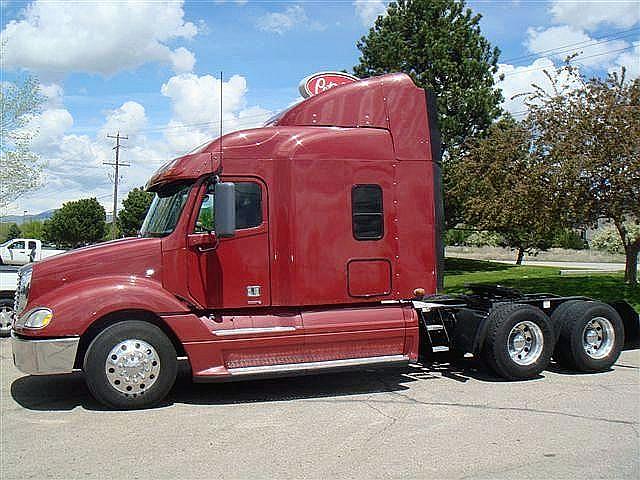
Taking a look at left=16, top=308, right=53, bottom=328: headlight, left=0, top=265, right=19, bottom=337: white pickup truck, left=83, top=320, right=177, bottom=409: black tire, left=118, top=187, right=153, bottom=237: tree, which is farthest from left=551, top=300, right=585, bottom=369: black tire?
left=118, top=187, right=153, bottom=237: tree

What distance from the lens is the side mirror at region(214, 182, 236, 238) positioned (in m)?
7.07

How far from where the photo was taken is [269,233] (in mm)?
7605

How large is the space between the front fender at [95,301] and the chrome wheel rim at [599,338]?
526 cm

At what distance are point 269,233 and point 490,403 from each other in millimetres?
3046

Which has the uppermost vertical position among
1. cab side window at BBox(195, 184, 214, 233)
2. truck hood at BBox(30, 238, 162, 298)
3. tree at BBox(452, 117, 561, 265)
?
tree at BBox(452, 117, 561, 265)

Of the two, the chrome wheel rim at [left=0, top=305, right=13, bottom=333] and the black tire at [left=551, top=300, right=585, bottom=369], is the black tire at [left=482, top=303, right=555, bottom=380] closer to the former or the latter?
the black tire at [left=551, top=300, right=585, bottom=369]

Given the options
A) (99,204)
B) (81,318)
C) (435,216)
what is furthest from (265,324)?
(99,204)

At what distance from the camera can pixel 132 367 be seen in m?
6.95

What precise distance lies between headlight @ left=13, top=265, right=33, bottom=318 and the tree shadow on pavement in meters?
1.08

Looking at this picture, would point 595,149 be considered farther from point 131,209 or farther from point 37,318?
point 131,209

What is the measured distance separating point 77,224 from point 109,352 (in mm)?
54985

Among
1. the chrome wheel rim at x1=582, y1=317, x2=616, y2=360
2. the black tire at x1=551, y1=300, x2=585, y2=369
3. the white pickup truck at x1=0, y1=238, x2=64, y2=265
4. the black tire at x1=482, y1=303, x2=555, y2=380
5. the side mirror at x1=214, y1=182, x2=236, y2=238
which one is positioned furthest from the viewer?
the white pickup truck at x1=0, y1=238, x2=64, y2=265

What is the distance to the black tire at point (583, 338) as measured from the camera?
8586mm

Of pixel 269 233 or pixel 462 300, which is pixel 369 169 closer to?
pixel 269 233
